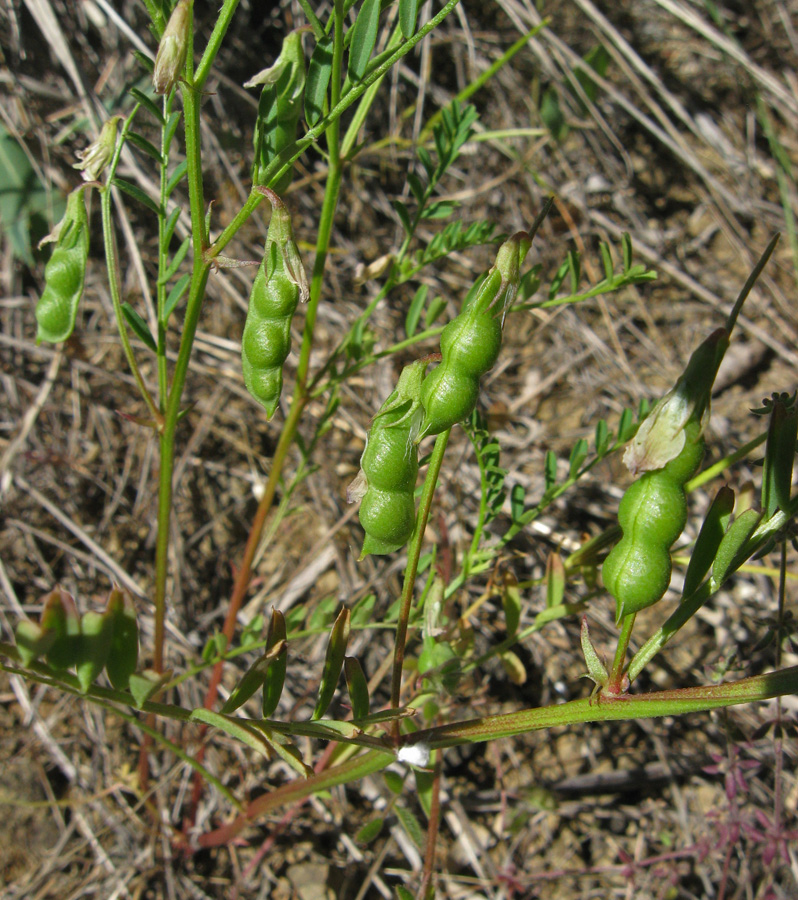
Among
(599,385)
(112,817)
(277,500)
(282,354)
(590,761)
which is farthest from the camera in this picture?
(599,385)

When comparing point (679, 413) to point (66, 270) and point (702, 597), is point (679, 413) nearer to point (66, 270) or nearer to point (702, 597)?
point (702, 597)

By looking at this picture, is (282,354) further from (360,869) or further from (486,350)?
(360,869)

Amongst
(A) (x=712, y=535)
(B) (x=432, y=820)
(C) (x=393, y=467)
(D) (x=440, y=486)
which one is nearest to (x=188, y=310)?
(C) (x=393, y=467)

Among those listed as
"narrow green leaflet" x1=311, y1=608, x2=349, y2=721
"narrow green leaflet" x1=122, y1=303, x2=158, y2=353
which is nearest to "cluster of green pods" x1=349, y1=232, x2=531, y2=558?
"narrow green leaflet" x1=311, y1=608, x2=349, y2=721

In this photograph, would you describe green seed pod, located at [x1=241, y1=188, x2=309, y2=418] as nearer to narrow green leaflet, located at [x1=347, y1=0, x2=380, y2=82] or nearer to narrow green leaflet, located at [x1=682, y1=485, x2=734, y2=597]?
narrow green leaflet, located at [x1=347, y1=0, x2=380, y2=82]

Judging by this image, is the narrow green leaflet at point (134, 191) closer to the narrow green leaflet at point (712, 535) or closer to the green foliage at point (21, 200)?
the narrow green leaflet at point (712, 535)

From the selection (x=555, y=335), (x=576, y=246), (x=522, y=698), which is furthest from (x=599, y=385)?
(x=522, y=698)
